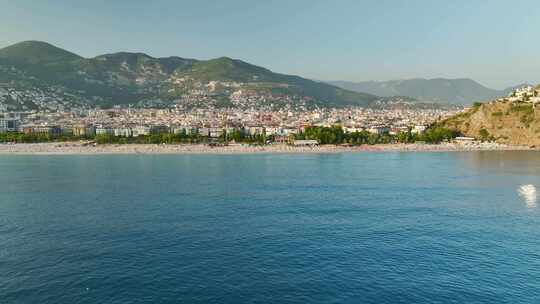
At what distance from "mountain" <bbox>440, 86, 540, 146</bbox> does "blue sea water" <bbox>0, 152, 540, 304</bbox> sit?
73.9m

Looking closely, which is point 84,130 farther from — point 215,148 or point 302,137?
point 302,137

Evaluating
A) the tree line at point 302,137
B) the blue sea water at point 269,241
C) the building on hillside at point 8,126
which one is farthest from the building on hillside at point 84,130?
the blue sea water at point 269,241

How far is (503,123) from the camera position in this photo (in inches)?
5709

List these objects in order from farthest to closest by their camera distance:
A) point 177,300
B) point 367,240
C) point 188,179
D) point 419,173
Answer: point 419,173, point 188,179, point 367,240, point 177,300

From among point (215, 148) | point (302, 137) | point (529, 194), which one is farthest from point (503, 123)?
point (529, 194)

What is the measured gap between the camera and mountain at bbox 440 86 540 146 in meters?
134

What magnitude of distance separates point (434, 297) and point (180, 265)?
16.0m

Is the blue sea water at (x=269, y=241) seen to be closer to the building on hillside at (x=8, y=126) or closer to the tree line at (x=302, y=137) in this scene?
the tree line at (x=302, y=137)

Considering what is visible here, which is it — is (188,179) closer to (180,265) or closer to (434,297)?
(180,265)

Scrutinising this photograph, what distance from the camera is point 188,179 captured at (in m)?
71.5

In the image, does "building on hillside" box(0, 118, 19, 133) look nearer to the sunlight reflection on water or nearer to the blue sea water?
the blue sea water

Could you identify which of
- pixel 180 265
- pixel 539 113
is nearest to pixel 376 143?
pixel 539 113

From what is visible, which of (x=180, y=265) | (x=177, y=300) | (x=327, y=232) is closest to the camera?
(x=177, y=300)

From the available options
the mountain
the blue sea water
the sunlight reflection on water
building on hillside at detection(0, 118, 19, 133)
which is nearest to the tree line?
the mountain
